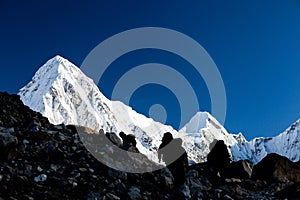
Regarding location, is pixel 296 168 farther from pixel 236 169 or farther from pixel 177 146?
pixel 177 146

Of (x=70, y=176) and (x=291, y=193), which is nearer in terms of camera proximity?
(x=70, y=176)

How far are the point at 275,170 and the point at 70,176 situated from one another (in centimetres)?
1415

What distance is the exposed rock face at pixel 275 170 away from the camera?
2480cm

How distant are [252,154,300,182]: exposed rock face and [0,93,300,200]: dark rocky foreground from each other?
27.9 inches

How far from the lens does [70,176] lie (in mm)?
15562

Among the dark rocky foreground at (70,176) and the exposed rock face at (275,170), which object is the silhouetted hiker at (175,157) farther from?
the exposed rock face at (275,170)

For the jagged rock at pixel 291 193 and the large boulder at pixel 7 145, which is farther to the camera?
the jagged rock at pixel 291 193

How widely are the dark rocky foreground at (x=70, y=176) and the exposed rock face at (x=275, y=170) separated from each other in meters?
0.71

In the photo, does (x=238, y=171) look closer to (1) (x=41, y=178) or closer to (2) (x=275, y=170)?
(2) (x=275, y=170)

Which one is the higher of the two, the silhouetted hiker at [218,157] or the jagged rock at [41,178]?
the silhouetted hiker at [218,157]

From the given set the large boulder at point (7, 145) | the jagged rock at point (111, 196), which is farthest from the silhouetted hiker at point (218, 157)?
the large boulder at point (7, 145)

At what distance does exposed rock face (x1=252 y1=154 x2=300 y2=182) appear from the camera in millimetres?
24797

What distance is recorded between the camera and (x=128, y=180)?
1727 centimetres

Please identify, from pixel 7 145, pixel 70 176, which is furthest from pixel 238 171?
pixel 7 145
